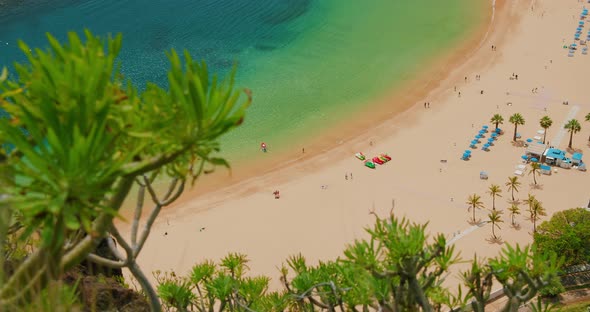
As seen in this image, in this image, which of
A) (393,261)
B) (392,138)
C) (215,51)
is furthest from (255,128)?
(393,261)

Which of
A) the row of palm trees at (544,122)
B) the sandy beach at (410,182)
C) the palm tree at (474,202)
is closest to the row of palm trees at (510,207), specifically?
the palm tree at (474,202)

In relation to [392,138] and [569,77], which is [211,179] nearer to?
[392,138]

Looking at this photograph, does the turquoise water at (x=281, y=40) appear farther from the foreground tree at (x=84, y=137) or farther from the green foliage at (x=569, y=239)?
the foreground tree at (x=84, y=137)

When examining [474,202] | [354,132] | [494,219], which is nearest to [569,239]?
[494,219]

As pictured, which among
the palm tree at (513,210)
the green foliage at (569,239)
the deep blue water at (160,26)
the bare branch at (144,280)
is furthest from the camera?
the deep blue water at (160,26)

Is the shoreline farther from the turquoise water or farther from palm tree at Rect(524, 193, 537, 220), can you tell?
palm tree at Rect(524, 193, 537, 220)

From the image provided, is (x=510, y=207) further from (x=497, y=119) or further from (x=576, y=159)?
(x=497, y=119)
